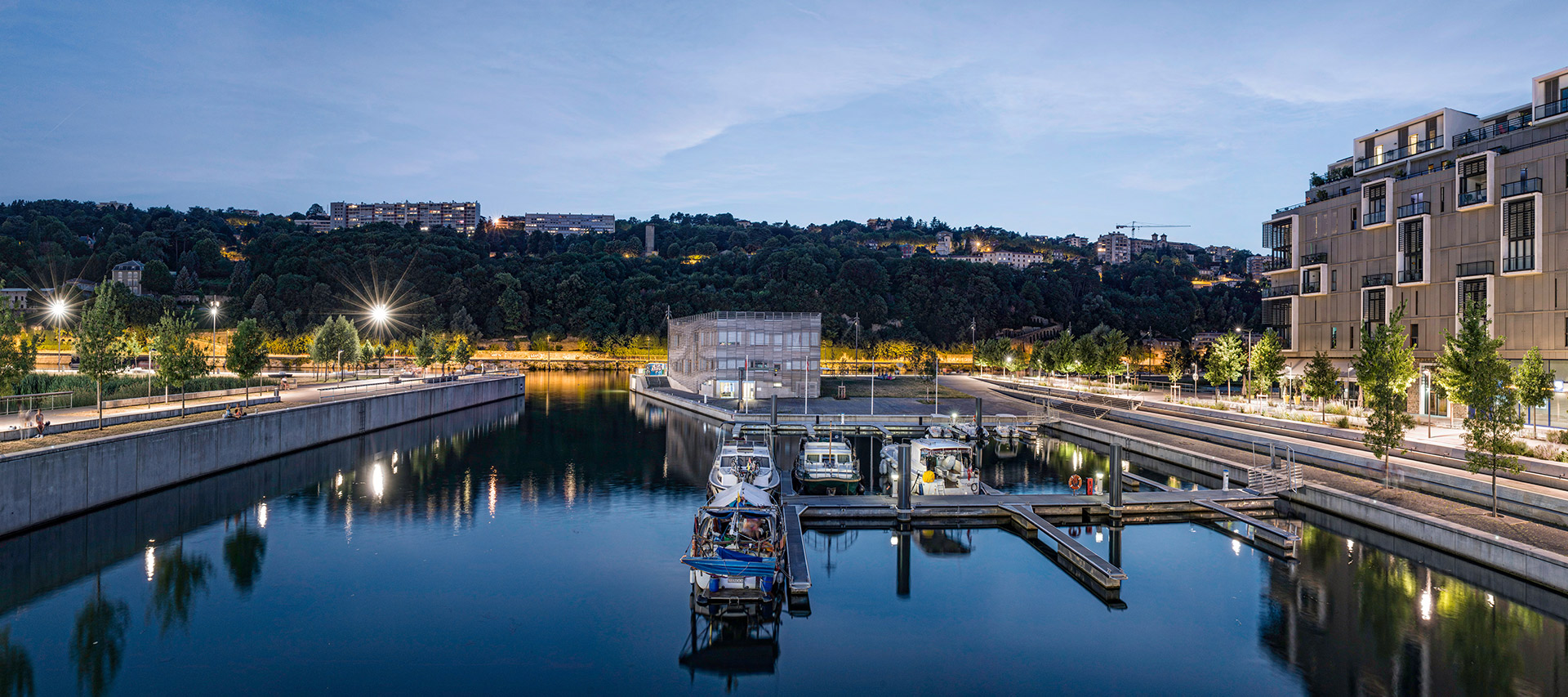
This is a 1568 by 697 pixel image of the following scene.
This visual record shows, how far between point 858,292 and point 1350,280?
136 meters

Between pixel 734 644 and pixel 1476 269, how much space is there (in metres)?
57.2

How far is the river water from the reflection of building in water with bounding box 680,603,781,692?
0.27ft

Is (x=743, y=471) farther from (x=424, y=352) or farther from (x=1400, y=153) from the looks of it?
(x=424, y=352)

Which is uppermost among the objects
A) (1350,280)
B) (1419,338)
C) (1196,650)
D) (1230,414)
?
(1350,280)

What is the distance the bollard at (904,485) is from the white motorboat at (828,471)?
6.41 m

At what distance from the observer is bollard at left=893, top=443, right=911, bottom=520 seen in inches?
1214

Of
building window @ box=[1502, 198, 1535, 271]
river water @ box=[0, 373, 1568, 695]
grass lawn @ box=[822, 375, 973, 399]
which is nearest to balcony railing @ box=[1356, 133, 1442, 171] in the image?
building window @ box=[1502, 198, 1535, 271]

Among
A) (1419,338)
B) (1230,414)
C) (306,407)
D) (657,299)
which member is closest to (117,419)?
(306,407)

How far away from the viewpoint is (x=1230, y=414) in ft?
170

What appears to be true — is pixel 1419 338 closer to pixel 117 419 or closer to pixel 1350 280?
pixel 1350 280

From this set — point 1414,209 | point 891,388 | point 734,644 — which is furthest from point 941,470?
point 891,388

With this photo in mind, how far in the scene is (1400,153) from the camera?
61281 mm

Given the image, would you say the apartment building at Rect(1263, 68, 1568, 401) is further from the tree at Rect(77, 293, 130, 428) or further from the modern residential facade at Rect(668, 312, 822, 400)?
the tree at Rect(77, 293, 130, 428)

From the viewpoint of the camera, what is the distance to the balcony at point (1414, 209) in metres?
55.0
